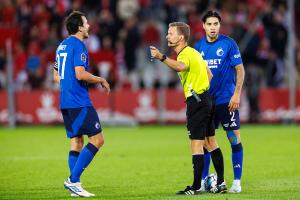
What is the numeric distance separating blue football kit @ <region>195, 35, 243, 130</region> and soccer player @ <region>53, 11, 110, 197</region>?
1778mm

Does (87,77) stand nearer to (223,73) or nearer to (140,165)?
(223,73)

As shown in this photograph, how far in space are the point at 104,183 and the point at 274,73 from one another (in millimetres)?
15627

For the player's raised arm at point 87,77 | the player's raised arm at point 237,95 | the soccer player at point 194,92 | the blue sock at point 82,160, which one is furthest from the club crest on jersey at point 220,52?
the blue sock at point 82,160

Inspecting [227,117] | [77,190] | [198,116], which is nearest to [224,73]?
[227,117]

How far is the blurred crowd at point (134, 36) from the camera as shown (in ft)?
88.4

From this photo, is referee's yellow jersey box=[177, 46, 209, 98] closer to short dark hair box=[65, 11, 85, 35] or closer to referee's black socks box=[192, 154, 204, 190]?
referee's black socks box=[192, 154, 204, 190]

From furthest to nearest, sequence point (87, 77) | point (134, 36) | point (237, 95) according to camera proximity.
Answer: point (134, 36), point (237, 95), point (87, 77)

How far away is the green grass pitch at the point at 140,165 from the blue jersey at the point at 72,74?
1355mm

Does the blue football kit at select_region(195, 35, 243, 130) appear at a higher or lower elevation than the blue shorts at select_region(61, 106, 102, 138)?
higher

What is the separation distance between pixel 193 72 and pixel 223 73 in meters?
0.86

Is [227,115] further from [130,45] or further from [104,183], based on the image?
[130,45]

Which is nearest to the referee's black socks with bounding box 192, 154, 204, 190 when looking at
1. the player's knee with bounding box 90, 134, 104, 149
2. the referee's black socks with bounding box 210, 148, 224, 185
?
the referee's black socks with bounding box 210, 148, 224, 185

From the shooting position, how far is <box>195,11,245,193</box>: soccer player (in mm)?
11828

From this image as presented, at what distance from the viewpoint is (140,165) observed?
15680mm
